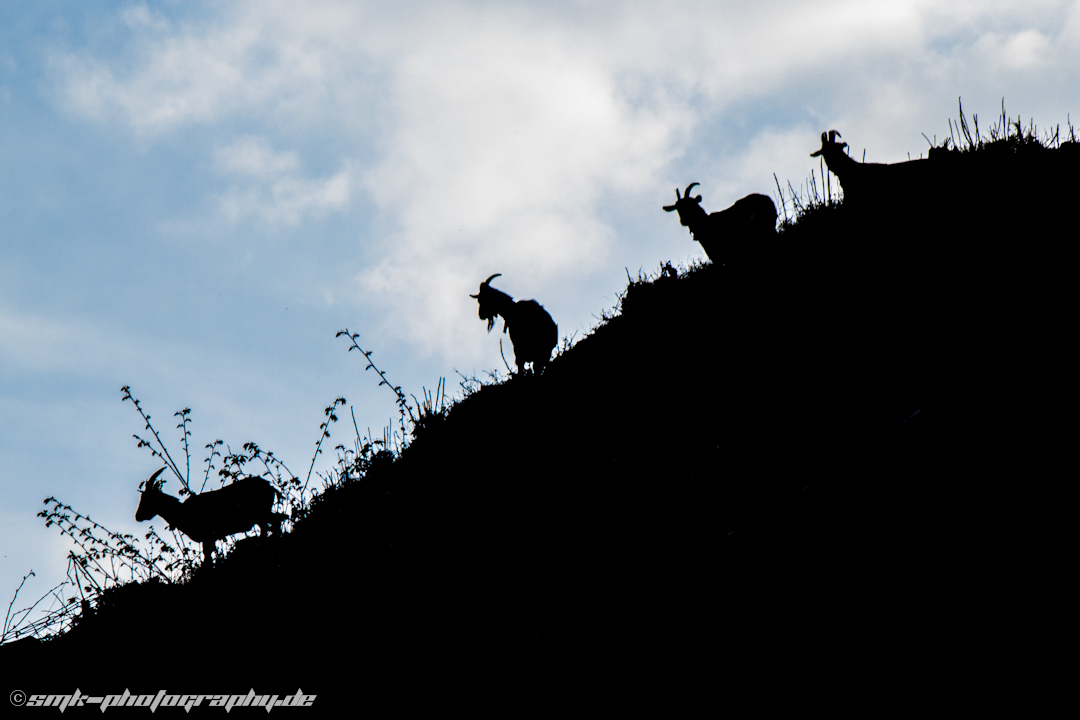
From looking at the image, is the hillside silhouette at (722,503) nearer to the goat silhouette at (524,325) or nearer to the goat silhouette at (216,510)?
the goat silhouette at (524,325)

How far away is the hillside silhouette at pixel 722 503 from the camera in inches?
96.2

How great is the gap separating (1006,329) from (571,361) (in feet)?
18.0

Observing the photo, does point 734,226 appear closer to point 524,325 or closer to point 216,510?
point 524,325

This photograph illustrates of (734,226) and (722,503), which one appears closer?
(722,503)

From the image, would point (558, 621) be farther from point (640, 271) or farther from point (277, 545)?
point (640, 271)

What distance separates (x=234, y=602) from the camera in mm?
5262

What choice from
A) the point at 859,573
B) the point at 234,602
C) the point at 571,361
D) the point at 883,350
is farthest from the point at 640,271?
the point at 859,573

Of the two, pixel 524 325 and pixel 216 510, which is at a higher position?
pixel 524 325

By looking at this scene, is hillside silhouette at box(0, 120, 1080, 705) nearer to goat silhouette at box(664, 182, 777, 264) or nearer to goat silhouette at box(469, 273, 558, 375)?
goat silhouette at box(664, 182, 777, 264)

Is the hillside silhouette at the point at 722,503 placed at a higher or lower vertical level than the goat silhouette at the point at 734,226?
lower

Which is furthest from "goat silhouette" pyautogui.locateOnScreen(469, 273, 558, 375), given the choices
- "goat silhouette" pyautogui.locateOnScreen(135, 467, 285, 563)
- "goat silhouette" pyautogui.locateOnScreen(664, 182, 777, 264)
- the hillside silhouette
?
"goat silhouette" pyautogui.locateOnScreen(135, 467, 285, 563)

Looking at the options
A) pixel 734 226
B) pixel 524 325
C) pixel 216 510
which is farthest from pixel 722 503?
pixel 216 510

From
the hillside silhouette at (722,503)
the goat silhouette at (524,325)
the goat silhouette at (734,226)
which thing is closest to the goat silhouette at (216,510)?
the hillside silhouette at (722,503)

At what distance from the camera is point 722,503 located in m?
3.81
